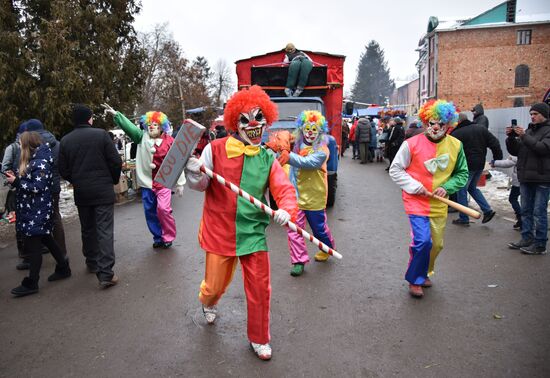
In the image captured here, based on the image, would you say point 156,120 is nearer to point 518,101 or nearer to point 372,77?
point 518,101

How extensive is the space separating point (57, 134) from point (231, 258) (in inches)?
353

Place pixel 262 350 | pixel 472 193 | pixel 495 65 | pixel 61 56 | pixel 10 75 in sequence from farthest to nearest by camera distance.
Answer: pixel 495 65 → pixel 61 56 → pixel 10 75 → pixel 472 193 → pixel 262 350

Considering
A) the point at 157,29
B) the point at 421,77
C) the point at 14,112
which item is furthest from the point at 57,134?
the point at 421,77

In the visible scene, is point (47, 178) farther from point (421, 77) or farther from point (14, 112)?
point (421, 77)

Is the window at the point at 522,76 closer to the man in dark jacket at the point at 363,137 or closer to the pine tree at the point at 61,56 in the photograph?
the man in dark jacket at the point at 363,137

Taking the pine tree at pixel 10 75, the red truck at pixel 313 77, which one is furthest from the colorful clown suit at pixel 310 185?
the pine tree at pixel 10 75

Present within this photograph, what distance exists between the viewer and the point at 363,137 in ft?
57.9

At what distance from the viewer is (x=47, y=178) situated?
5008 mm

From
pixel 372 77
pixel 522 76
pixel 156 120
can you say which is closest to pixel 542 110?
pixel 156 120

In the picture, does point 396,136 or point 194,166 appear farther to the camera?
point 396,136

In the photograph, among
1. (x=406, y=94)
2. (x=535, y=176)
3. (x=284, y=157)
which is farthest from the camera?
(x=406, y=94)

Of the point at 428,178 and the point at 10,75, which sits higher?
the point at 10,75

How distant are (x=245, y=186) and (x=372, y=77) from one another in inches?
3307

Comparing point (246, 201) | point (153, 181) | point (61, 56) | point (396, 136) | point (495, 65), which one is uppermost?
point (495, 65)
